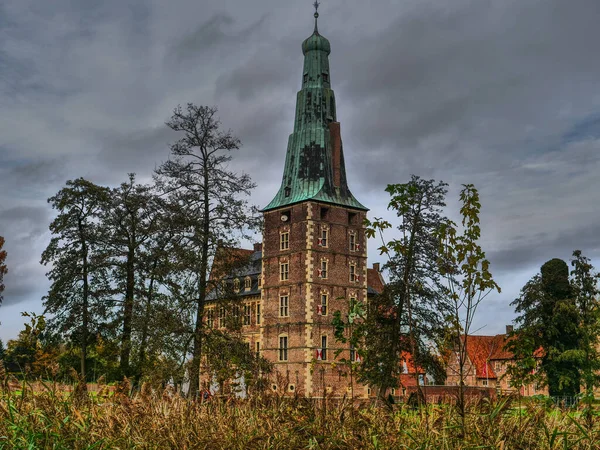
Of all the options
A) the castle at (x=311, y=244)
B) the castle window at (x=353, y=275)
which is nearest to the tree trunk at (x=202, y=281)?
the castle at (x=311, y=244)

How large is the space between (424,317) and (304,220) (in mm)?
19784

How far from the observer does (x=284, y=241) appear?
2162 inches

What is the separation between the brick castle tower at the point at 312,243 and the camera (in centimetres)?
5162

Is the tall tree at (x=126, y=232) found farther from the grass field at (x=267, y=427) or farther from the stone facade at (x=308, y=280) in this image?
the grass field at (x=267, y=427)

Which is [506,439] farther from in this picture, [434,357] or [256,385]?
[434,357]

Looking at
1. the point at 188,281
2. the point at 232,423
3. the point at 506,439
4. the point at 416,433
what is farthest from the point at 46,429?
the point at 188,281

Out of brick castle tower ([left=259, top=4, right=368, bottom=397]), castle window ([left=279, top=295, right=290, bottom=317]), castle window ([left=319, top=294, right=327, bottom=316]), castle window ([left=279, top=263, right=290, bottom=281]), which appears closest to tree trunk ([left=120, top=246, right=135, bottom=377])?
brick castle tower ([left=259, top=4, right=368, bottom=397])

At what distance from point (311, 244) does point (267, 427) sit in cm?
4459

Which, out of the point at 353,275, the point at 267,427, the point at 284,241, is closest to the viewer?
the point at 267,427

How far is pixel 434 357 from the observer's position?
36.7 m

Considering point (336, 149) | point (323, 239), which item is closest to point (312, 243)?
point (323, 239)

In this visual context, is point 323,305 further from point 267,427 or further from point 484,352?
point 267,427

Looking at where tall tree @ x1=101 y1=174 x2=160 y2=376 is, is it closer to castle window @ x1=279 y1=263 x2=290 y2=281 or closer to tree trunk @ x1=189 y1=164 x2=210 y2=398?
tree trunk @ x1=189 y1=164 x2=210 y2=398

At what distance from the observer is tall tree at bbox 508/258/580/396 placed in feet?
136
